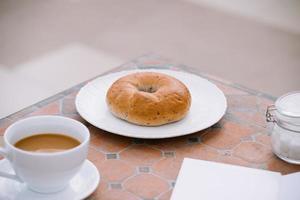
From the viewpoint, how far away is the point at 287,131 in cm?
109

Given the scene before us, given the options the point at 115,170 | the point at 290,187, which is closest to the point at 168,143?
the point at 115,170

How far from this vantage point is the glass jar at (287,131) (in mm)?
1083

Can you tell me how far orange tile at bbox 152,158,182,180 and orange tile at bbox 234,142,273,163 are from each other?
0.12 metres

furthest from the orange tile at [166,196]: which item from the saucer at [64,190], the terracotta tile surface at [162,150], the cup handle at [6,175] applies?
the cup handle at [6,175]

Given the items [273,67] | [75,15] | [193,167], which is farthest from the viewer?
[75,15]

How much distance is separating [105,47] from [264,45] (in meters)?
0.74

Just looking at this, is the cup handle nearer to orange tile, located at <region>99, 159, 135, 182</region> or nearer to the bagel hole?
orange tile, located at <region>99, 159, 135, 182</region>

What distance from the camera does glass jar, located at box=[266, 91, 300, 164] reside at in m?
1.08

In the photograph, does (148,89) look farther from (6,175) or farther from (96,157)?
(6,175)

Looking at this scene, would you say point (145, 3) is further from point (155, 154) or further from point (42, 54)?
point (155, 154)

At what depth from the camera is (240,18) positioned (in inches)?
126

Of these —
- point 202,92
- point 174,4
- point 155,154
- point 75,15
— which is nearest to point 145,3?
point 174,4

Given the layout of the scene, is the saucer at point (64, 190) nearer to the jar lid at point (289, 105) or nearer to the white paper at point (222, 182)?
the white paper at point (222, 182)

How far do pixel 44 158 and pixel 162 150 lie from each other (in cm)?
28
